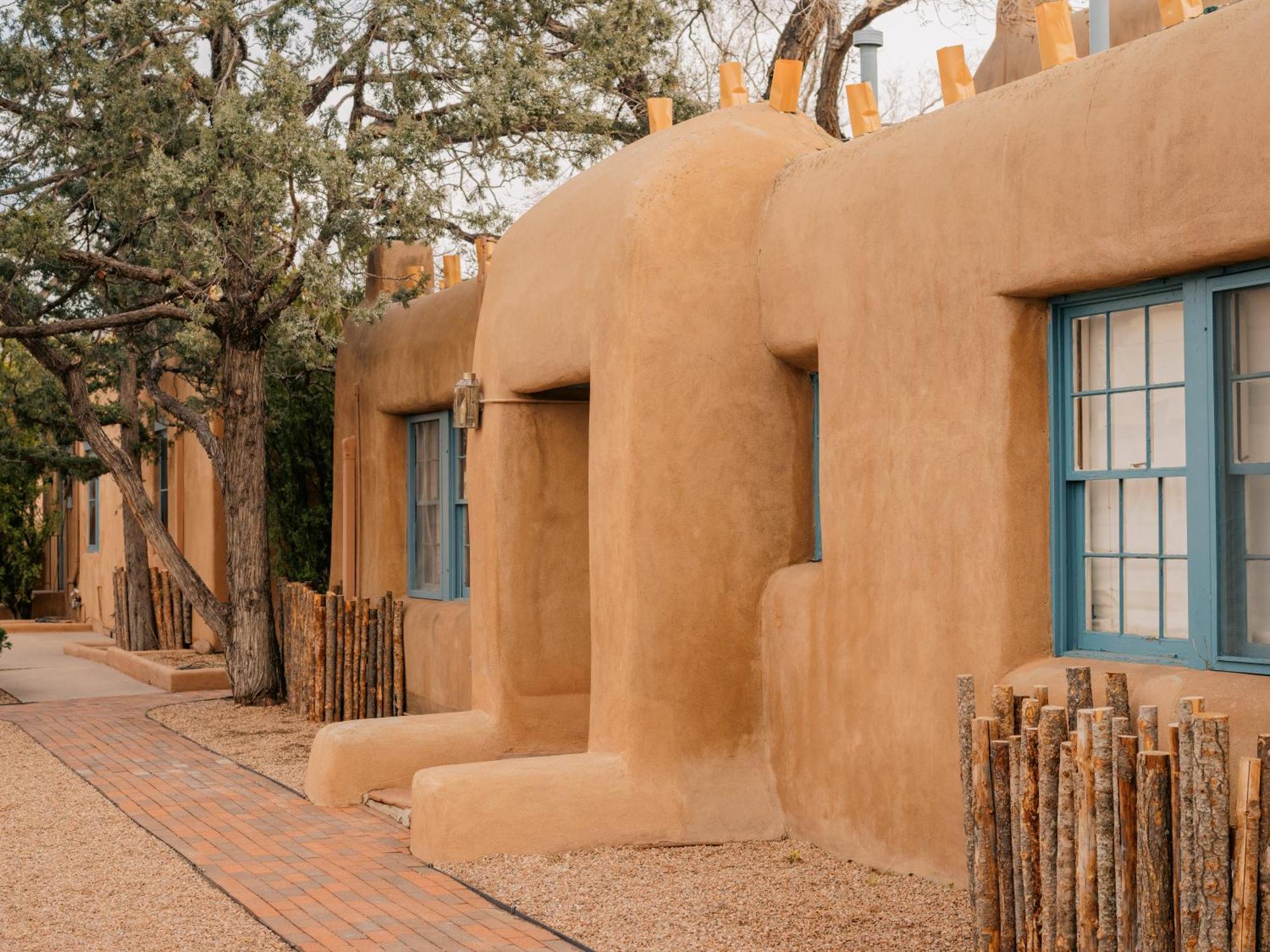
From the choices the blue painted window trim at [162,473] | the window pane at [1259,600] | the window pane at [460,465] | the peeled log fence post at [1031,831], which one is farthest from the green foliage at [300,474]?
the window pane at [1259,600]

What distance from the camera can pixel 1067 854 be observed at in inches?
207

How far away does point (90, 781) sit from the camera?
10133mm

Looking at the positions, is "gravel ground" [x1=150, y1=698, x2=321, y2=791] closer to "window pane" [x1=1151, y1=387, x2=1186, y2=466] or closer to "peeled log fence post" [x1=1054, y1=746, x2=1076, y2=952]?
"peeled log fence post" [x1=1054, y1=746, x2=1076, y2=952]

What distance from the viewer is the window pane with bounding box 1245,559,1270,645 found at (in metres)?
5.48

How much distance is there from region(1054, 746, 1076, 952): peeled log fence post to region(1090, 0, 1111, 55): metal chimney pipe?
3.18 m

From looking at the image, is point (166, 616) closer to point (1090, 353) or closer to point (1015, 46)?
point (1015, 46)

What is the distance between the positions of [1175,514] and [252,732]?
8227mm

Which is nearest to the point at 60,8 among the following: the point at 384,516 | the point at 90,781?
the point at 384,516

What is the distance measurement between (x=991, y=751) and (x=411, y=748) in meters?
4.58

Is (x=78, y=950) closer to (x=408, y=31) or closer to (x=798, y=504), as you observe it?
(x=798, y=504)

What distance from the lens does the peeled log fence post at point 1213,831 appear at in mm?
4695

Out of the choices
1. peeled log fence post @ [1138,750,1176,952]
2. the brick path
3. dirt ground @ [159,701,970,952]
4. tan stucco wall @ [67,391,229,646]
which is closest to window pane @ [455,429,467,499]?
the brick path

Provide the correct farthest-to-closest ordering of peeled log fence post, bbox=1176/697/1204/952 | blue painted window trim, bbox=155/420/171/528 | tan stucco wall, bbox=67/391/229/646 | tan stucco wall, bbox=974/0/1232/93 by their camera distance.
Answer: blue painted window trim, bbox=155/420/171/528 → tan stucco wall, bbox=67/391/229/646 → tan stucco wall, bbox=974/0/1232/93 → peeled log fence post, bbox=1176/697/1204/952

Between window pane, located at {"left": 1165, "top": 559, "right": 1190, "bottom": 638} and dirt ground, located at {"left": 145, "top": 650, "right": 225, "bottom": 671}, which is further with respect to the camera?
dirt ground, located at {"left": 145, "top": 650, "right": 225, "bottom": 671}
